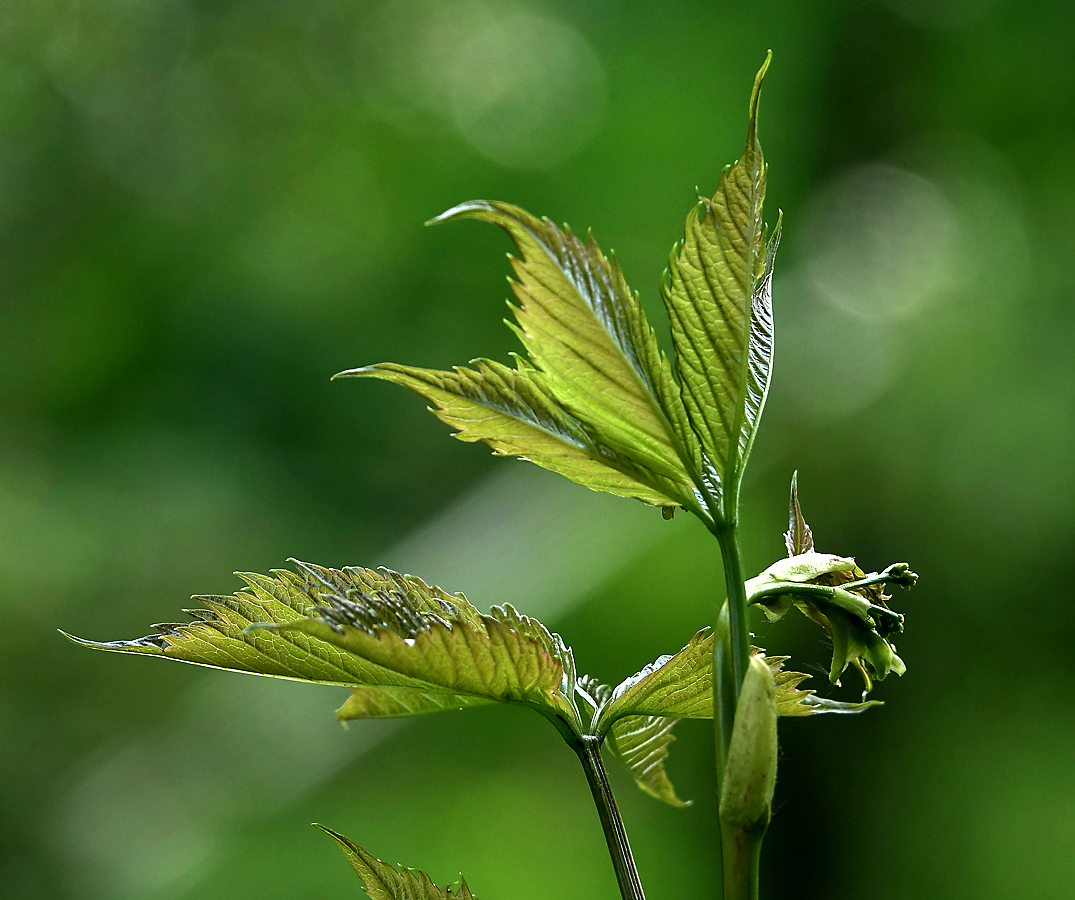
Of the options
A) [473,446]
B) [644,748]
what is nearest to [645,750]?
[644,748]

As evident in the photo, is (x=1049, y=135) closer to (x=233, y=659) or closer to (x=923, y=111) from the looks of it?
(x=923, y=111)

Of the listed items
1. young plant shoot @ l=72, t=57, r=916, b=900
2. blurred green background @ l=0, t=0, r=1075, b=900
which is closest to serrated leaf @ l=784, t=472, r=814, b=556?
young plant shoot @ l=72, t=57, r=916, b=900

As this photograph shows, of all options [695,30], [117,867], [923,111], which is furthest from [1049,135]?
[117,867]

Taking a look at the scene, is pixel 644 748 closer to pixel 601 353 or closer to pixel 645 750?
pixel 645 750

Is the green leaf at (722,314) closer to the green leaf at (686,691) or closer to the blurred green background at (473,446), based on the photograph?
the green leaf at (686,691)

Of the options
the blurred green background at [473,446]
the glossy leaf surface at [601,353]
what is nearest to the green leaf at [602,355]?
the glossy leaf surface at [601,353]

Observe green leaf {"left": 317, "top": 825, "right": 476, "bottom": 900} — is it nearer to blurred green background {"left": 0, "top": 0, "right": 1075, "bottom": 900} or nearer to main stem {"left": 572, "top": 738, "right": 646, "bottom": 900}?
main stem {"left": 572, "top": 738, "right": 646, "bottom": 900}
